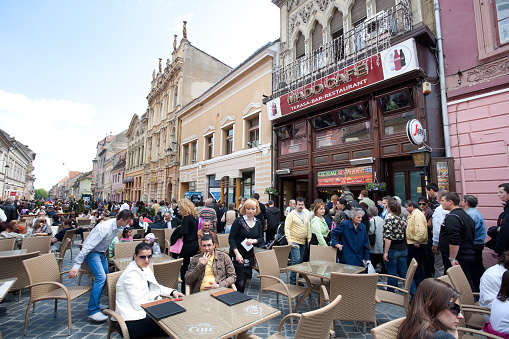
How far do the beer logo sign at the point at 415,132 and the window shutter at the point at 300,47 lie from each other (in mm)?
6821

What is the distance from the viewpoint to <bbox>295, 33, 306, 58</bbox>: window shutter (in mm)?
12109

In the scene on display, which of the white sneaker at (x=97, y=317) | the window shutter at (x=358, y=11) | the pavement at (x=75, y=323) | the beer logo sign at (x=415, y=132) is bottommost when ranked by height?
the pavement at (x=75, y=323)

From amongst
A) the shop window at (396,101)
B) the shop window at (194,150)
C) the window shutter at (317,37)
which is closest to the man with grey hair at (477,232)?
the shop window at (396,101)

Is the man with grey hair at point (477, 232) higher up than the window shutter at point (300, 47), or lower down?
lower down

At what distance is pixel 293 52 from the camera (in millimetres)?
12438

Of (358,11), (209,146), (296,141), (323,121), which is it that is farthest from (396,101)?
(209,146)

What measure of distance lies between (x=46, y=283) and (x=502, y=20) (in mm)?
11259

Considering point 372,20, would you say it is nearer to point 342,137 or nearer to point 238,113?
point 342,137

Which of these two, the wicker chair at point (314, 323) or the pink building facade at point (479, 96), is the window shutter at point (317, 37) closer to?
the pink building facade at point (479, 96)

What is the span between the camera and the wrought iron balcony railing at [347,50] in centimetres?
818

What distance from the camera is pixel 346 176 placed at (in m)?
9.45

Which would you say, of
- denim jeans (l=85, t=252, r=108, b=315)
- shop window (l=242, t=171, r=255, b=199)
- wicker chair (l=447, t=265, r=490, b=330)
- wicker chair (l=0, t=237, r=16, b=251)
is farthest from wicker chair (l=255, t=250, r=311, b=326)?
shop window (l=242, t=171, r=255, b=199)

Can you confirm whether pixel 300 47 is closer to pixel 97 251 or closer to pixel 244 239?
pixel 244 239

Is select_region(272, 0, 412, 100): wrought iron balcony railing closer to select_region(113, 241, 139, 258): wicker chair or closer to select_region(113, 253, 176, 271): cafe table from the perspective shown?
select_region(113, 253, 176, 271): cafe table
